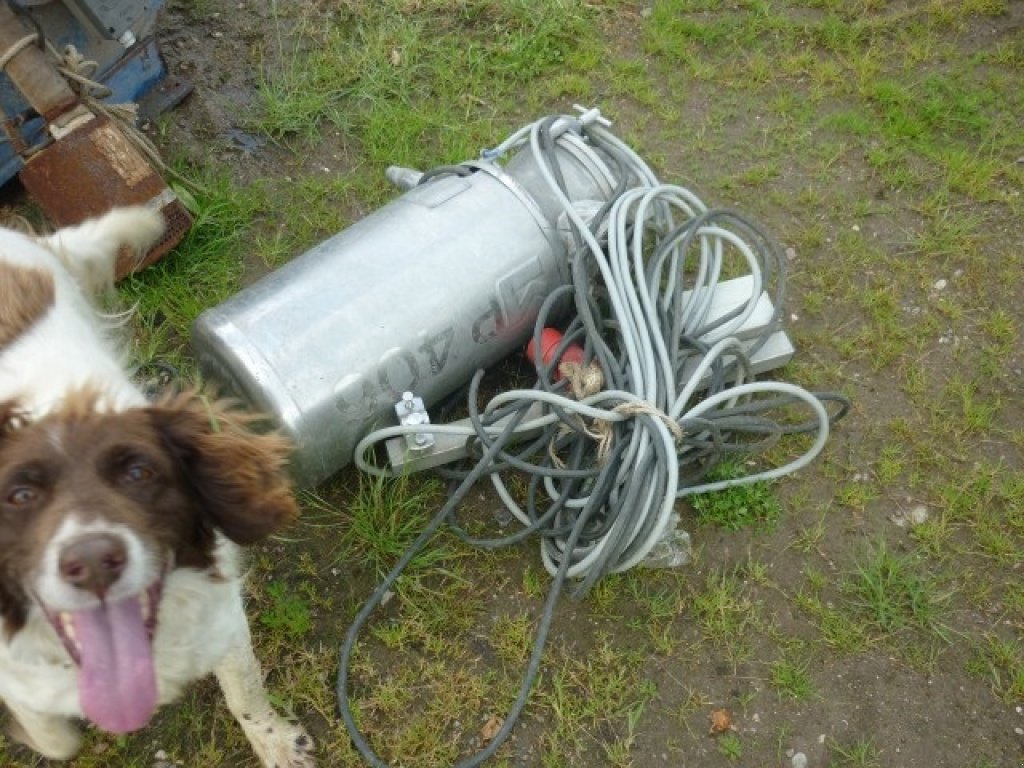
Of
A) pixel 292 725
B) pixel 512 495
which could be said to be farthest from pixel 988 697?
pixel 292 725

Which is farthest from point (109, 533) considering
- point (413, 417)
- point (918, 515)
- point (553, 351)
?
point (918, 515)

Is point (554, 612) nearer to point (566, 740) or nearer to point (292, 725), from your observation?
point (566, 740)

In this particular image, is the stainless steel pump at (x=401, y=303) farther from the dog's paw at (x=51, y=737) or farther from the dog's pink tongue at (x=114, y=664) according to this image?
the dog's paw at (x=51, y=737)

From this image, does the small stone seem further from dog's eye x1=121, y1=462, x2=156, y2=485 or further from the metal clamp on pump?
dog's eye x1=121, y1=462, x2=156, y2=485

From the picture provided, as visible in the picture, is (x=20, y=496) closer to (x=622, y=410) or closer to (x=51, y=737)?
(x=51, y=737)

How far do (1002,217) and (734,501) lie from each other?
72.7 inches

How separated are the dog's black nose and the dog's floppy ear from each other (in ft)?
1.10

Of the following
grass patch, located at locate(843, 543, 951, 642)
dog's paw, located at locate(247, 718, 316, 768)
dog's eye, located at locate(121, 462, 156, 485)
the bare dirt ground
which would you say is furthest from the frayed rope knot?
dog's eye, located at locate(121, 462, 156, 485)

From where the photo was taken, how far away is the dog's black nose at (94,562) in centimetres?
154

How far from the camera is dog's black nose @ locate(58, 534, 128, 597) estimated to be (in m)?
1.54

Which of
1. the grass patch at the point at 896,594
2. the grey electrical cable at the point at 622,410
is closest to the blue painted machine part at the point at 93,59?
the grey electrical cable at the point at 622,410

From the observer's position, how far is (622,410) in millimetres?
2412

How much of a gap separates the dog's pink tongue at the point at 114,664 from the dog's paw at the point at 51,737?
0.49m

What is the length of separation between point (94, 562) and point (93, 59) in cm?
261
